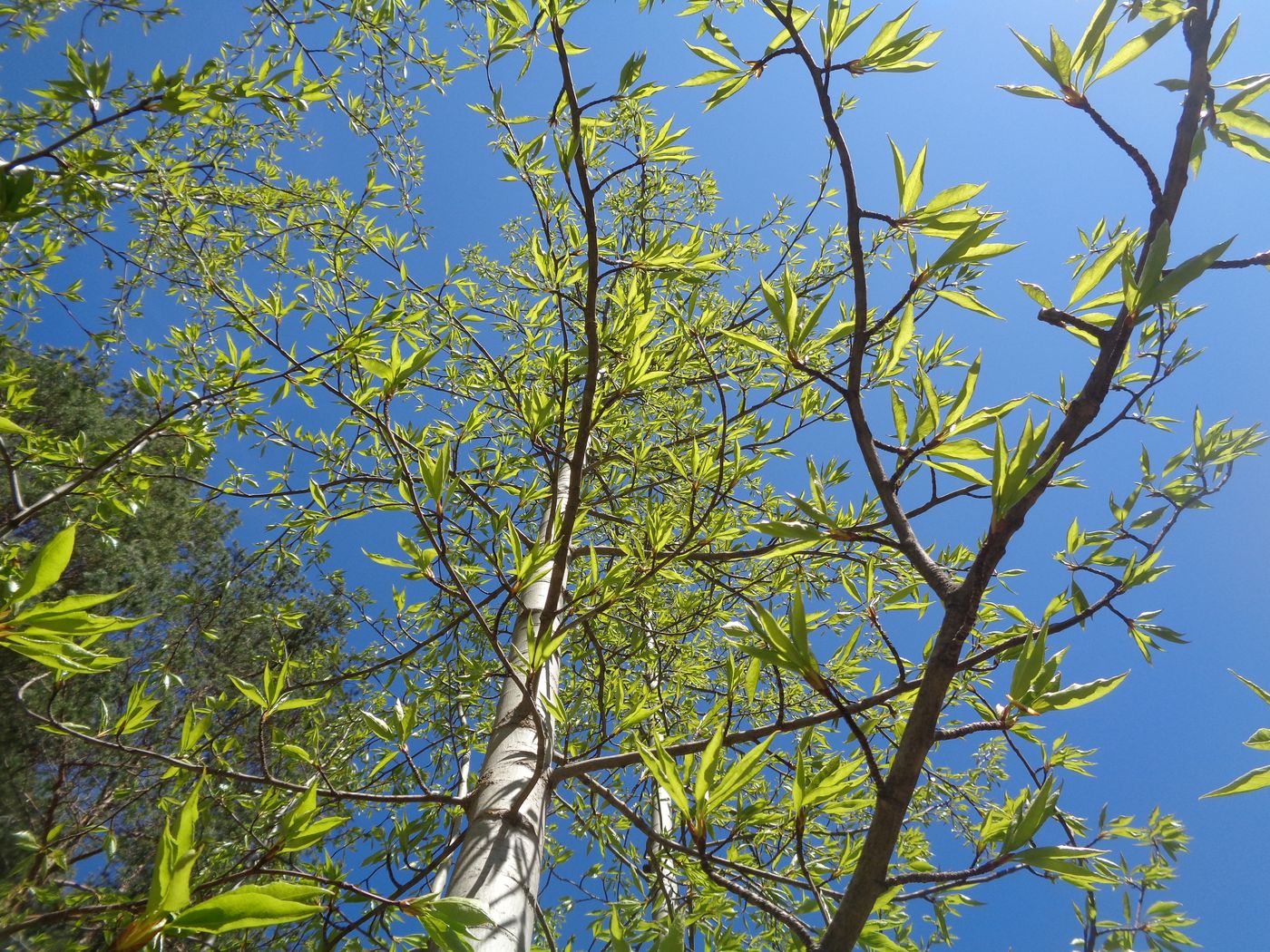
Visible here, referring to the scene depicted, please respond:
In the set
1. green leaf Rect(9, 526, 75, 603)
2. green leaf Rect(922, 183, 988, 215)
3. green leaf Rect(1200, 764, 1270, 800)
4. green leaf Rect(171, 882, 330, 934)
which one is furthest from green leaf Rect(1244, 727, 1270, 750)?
green leaf Rect(9, 526, 75, 603)

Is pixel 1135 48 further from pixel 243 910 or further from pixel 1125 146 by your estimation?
pixel 243 910

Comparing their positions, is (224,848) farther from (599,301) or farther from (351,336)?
(599,301)

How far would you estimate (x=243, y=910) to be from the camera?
17.6 inches

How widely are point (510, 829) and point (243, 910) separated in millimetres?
821

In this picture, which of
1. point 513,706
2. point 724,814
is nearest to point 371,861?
point 513,706

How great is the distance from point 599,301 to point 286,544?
3.97 ft

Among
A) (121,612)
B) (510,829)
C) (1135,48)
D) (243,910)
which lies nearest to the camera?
(243,910)

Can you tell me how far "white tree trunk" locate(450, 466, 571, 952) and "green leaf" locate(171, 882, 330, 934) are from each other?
0.46 m

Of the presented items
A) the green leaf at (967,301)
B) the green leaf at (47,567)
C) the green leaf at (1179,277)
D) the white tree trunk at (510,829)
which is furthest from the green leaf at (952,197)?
the green leaf at (47,567)

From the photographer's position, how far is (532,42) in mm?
975

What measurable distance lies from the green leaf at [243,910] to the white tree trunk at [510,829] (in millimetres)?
461

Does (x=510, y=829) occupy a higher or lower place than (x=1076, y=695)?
lower

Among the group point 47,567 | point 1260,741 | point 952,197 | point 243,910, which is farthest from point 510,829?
point 952,197

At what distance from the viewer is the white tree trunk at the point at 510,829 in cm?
105
